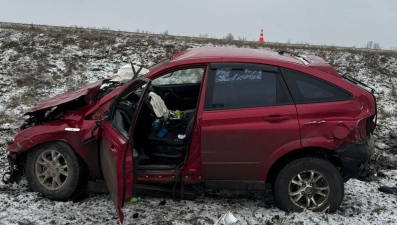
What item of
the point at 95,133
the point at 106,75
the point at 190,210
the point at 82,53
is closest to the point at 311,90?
the point at 190,210

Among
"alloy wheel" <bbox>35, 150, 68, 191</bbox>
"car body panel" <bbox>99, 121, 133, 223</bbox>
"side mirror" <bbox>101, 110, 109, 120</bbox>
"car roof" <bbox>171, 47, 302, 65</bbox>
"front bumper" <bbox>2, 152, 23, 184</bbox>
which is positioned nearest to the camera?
"car body panel" <bbox>99, 121, 133, 223</bbox>

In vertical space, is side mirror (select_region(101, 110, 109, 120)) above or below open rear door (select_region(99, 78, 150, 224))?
above

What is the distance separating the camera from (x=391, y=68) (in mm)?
12359

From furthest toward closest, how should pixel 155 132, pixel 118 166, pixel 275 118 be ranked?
pixel 155 132 < pixel 275 118 < pixel 118 166

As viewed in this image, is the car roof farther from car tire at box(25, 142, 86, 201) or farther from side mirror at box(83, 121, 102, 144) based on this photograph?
car tire at box(25, 142, 86, 201)

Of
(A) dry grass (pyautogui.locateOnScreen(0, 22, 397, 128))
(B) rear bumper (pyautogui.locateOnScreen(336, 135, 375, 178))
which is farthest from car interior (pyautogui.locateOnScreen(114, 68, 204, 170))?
(A) dry grass (pyautogui.locateOnScreen(0, 22, 397, 128))

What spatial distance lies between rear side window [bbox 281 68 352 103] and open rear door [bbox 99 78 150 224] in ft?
4.99

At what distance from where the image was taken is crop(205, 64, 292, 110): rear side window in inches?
159

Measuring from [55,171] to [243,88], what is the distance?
226 cm

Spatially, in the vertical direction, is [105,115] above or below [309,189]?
above

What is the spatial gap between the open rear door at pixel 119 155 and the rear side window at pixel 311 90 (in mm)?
1520

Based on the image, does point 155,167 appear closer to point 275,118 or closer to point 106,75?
point 275,118

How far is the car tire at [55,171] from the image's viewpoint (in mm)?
4262

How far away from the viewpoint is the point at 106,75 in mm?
11180
